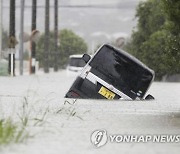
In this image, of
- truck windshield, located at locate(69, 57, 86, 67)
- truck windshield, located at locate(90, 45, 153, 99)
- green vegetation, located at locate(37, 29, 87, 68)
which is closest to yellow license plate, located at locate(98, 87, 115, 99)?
truck windshield, located at locate(90, 45, 153, 99)

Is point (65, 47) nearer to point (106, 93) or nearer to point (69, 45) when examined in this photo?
point (69, 45)

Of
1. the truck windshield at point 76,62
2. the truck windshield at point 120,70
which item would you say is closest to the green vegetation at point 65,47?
the truck windshield at point 76,62

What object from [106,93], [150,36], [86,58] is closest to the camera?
[106,93]

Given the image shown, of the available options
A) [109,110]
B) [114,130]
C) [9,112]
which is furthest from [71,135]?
[109,110]

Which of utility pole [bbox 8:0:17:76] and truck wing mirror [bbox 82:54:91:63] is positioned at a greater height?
truck wing mirror [bbox 82:54:91:63]

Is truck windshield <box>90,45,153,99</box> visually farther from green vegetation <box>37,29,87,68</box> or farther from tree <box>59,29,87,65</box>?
tree <box>59,29,87,65</box>

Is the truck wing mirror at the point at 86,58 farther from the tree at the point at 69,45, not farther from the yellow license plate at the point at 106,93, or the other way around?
the tree at the point at 69,45

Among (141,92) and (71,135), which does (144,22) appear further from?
(71,135)

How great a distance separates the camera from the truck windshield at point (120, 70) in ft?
51.8

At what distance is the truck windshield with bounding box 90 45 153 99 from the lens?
51.8 feet

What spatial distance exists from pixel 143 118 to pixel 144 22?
29.0m

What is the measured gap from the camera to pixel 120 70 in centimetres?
1593

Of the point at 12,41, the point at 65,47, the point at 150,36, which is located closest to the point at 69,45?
the point at 65,47

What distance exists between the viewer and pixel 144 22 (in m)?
40.8
